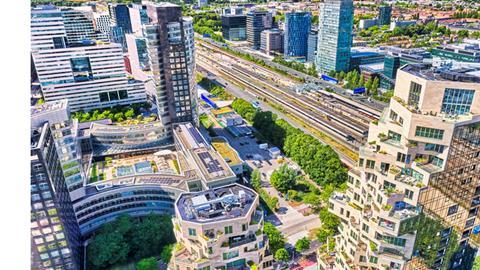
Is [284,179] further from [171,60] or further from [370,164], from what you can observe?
[370,164]

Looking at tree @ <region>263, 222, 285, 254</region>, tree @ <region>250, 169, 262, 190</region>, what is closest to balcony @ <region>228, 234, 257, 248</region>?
tree @ <region>263, 222, 285, 254</region>

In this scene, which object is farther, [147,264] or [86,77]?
[86,77]

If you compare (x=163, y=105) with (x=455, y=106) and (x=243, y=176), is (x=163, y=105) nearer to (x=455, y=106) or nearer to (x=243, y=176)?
(x=243, y=176)

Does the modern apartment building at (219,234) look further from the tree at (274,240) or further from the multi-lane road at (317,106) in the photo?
the multi-lane road at (317,106)

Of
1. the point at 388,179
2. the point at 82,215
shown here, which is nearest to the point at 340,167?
the point at 388,179

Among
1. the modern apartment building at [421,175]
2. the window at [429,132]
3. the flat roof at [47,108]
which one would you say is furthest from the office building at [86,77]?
the window at [429,132]

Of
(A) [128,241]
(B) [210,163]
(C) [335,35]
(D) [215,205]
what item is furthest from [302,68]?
(D) [215,205]
